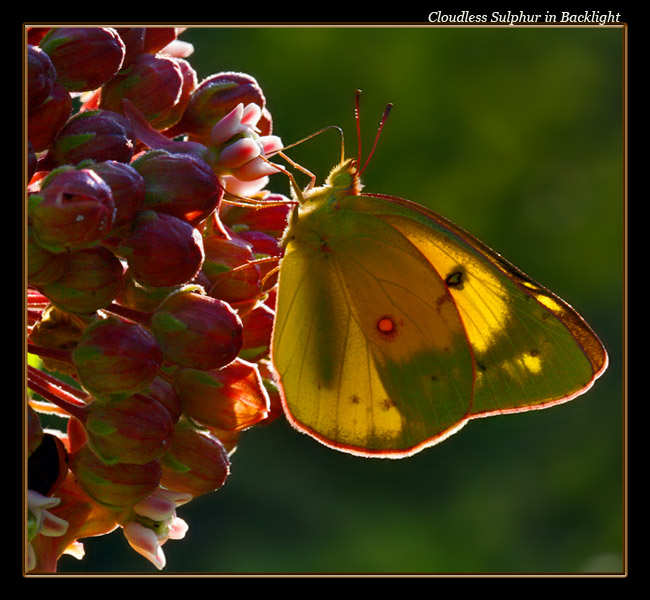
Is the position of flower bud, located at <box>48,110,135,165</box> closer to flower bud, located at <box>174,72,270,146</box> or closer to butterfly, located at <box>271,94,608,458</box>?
flower bud, located at <box>174,72,270,146</box>

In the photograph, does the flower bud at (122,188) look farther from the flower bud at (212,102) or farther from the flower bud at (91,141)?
the flower bud at (212,102)

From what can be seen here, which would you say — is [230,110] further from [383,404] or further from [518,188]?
[518,188]

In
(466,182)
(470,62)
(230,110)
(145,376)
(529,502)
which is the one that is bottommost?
(529,502)

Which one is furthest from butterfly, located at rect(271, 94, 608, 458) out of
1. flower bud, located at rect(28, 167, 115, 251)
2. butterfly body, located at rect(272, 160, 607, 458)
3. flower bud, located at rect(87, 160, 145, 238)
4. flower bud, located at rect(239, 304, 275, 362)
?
flower bud, located at rect(28, 167, 115, 251)

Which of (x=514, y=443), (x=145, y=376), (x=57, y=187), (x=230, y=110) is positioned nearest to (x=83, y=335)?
(x=145, y=376)

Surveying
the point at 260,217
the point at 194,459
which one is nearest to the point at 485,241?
the point at 260,217

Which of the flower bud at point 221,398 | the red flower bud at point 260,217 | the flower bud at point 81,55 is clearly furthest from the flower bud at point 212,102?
the flower bud at point 221,398
